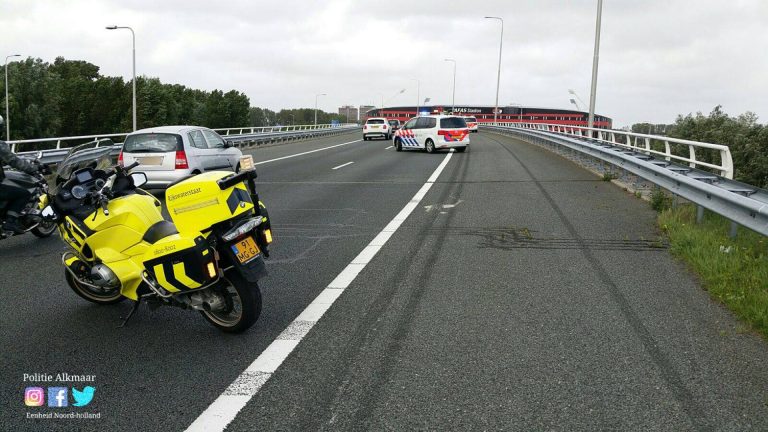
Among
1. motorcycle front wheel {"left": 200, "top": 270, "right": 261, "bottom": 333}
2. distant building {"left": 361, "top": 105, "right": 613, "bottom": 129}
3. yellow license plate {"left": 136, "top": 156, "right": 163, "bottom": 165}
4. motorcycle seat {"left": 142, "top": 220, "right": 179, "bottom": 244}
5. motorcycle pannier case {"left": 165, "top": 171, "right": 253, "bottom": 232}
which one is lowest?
motorcycle front wheel {"left": 200, "top": 270, "right": 261, "bottom": 333}

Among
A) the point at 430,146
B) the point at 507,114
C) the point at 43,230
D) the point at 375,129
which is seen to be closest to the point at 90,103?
the point at 375,129

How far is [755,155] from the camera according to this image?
4191cm

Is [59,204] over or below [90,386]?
over

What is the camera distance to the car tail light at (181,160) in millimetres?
12986

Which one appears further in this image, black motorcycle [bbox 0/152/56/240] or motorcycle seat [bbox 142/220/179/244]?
black motorcycle [bbox 0/152/56/240]

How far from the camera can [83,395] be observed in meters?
3.75

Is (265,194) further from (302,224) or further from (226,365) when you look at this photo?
(226,365)

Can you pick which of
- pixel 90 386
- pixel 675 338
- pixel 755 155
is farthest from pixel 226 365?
pixel 755 155

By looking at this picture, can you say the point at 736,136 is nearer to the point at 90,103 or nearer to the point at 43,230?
the point at 43,230

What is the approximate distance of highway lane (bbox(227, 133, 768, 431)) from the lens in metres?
3.46

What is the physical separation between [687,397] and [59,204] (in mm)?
4638

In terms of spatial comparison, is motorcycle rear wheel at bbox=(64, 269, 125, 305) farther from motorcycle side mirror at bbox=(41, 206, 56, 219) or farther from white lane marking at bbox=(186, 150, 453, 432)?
white lane marking at bbox=(186, 150, 453, 432)

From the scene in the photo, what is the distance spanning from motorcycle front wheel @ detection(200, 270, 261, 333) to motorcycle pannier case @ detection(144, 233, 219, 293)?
171mm

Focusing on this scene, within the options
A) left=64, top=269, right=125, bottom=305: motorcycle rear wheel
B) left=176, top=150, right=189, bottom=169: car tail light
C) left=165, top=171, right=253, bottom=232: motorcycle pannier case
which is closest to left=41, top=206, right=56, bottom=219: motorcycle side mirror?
left=64, top=269, right=125, bottom=305: motorcycle rear wheel
